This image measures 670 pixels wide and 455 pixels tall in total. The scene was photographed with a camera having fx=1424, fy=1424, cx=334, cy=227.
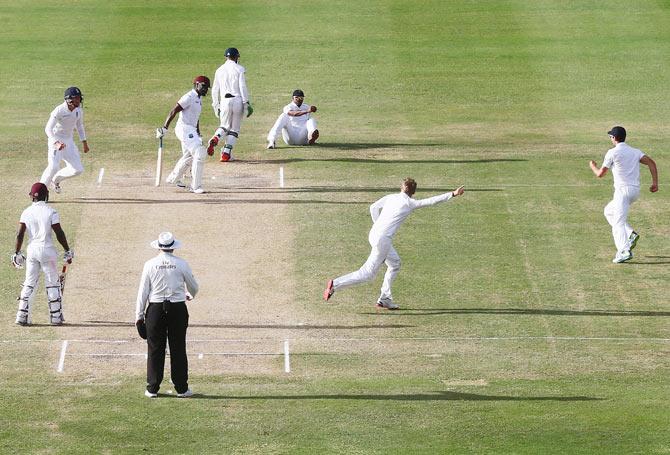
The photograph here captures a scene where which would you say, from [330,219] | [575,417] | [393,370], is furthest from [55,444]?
[330,219]

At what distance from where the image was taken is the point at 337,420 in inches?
648

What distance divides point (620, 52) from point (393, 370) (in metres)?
21.1

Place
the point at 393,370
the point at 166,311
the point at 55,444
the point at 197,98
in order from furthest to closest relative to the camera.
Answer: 1. the point at 197,98
2. the point at 393,370
3. the point at 166,311
4. the point at 55,444

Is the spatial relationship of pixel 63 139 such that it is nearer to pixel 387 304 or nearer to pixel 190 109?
pixel 190 109

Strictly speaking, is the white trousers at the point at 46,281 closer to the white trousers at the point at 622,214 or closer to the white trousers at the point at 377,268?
the white trousers at the point at 377,268

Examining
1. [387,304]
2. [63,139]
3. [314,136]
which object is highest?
[314,136]

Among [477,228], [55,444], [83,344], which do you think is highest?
[477,228]

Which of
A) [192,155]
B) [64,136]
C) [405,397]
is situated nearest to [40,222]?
[405,397]

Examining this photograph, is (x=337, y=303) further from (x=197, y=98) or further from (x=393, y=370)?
(x=197, y=98)

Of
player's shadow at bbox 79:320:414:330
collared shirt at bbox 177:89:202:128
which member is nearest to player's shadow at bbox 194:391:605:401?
player's shadow at bbox 79:320:414:330

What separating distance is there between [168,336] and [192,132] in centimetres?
971

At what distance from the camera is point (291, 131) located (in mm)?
30172

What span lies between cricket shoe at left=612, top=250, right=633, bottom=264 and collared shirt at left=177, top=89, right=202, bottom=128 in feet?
27.1

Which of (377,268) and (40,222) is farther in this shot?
(377,268)
